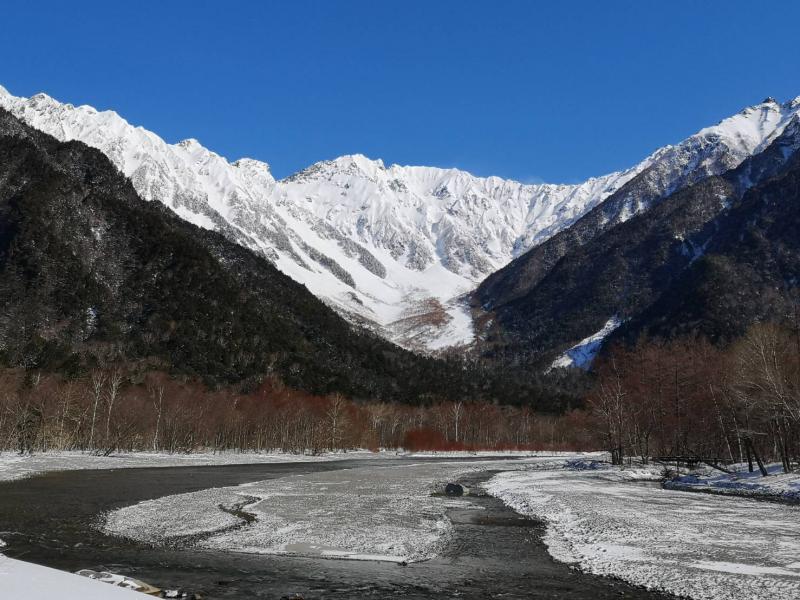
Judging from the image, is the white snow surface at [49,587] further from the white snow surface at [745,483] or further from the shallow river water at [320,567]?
the white snow surface at [745,483]

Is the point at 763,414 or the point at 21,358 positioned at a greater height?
A: the point at 21,358

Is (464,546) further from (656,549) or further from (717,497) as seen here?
(717,497)

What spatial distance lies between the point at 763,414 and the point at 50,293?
634ft

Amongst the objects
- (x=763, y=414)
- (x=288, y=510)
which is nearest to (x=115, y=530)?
(x=288, y=510)

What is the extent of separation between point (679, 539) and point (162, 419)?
120 meters

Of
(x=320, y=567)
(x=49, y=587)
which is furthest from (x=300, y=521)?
(x=49, y=587)

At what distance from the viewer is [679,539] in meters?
28.3

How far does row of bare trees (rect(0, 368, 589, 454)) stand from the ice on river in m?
69.8

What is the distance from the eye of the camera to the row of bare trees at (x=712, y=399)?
61.1 meters

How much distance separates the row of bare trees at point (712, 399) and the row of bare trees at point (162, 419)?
3769 centimetres

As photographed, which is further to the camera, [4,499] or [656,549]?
[4,499]

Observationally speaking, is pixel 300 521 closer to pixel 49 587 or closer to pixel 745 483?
pixel 49 587

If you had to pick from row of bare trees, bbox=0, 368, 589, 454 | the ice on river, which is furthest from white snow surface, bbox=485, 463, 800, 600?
row of bare trees, bbox=0, 368, 589, 454

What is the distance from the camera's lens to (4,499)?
131 ft
